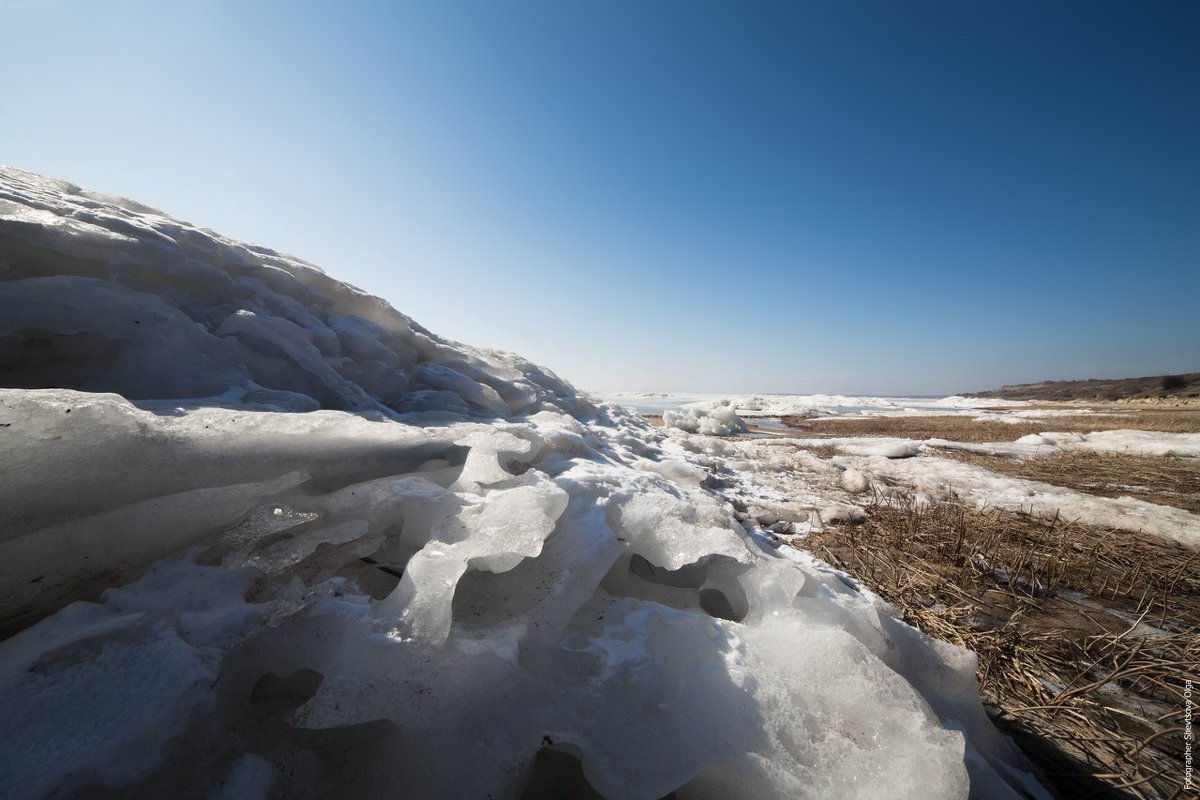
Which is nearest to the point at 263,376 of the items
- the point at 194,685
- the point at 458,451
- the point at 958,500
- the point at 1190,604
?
the point at 458,451

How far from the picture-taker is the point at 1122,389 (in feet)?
117

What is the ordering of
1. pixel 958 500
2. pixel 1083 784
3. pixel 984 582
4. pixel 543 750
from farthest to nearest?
pixel 958 500 → pixel 984 582 → pixel 1083 784 → pixel 543 750

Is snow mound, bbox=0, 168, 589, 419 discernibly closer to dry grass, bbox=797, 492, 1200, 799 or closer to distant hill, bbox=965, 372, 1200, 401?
dry grass, bbox=797, 492, 1200, 799

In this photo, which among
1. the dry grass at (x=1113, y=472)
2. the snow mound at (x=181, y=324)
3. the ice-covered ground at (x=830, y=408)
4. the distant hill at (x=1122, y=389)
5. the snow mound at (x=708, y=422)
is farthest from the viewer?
the distant hill at (x=1122, y=389)

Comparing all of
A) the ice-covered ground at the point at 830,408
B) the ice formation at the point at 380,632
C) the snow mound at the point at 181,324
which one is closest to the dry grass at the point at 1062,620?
the ice formation at the point at 380,632

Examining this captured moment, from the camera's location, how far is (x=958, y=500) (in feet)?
16.6

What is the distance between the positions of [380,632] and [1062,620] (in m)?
3.93

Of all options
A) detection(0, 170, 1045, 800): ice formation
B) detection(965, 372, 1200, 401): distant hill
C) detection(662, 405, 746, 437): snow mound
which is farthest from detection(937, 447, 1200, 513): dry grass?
detection(965, 372, 1200, 401): distant hill

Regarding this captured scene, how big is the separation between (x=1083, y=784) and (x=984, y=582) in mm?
1835

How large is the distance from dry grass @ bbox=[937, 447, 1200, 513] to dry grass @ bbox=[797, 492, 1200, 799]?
2758 mm

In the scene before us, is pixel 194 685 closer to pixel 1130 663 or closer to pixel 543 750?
pixel 543 750

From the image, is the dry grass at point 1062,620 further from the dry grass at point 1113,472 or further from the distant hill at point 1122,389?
the distant hill at point 1122,389

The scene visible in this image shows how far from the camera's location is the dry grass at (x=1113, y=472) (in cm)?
544

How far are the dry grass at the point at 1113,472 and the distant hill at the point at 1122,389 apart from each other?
1365 inches
